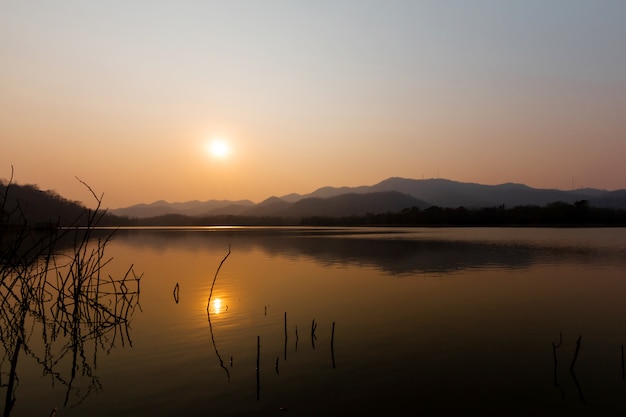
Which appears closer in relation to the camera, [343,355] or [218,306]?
[343,355]

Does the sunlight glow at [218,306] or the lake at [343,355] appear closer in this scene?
the lake at [343,355]

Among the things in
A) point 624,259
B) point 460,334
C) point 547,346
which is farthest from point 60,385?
point 624,259

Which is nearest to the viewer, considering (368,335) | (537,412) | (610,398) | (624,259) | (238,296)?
(537,412)

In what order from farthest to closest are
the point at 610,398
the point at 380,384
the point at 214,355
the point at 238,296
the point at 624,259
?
the point at 624,259
the point at 238,296
the point at 214,355
the point at 380,384
the point at 610,398

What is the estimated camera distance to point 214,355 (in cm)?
1816

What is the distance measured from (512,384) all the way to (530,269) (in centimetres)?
3704

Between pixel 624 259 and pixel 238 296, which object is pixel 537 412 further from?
pixel 624 259

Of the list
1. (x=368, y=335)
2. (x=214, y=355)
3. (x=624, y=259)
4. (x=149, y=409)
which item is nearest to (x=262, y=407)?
(x=149, y=409)

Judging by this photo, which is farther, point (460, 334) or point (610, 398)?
point (460, 334)

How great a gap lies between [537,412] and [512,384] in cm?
203

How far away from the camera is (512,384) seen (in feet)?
47.9

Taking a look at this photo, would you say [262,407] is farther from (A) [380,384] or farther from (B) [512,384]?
(B) [512,384]

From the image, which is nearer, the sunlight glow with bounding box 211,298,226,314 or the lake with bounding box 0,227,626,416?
the lake with bounding box 0,227,626,416

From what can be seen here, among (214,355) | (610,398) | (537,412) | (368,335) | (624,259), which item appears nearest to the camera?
(537,412)
